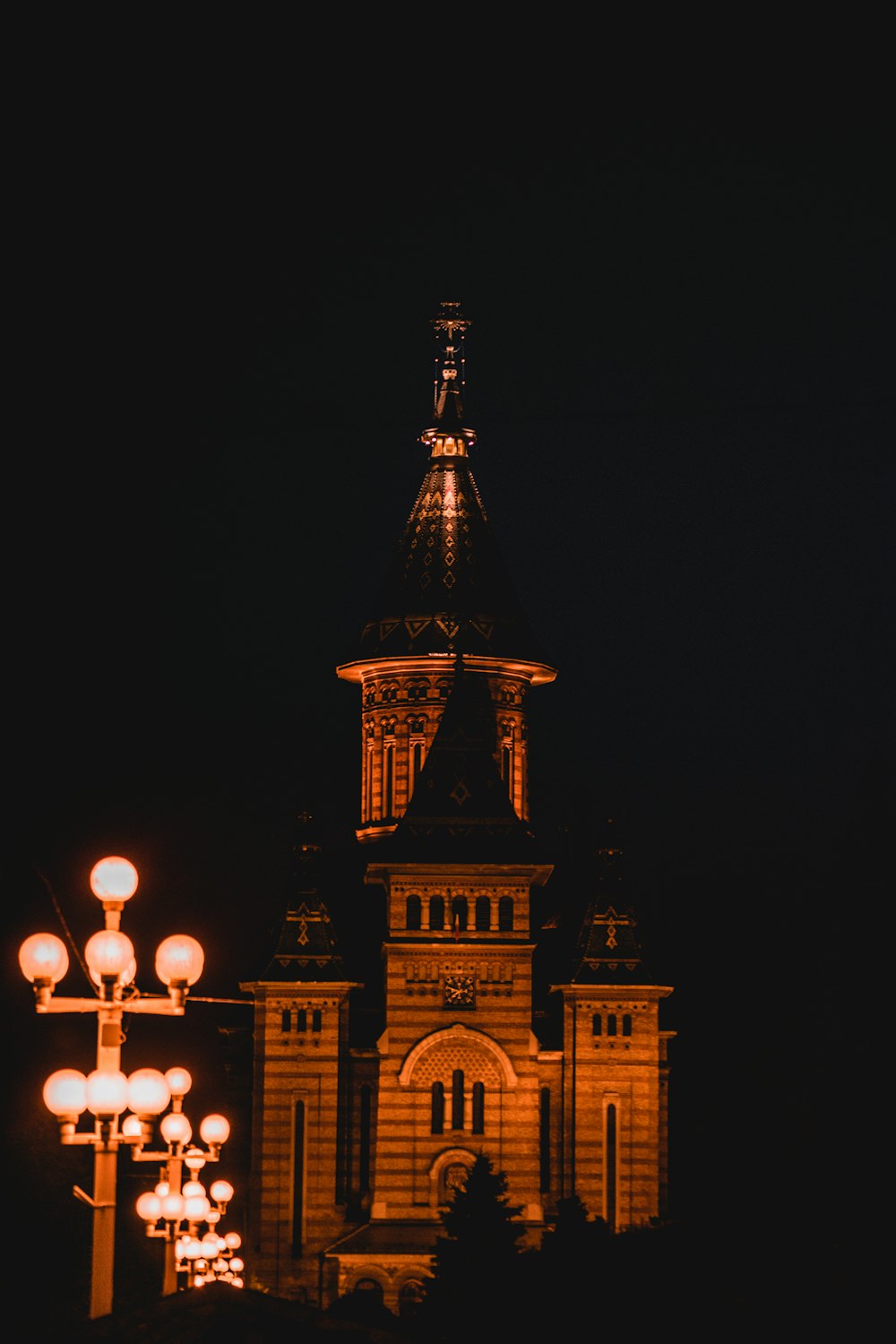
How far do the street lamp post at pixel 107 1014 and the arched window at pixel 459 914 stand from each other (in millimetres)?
33270

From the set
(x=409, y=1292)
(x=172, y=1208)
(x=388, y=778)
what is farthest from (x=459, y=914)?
(x=172, y=1208)

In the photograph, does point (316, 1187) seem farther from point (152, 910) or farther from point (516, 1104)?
point (152, 910)

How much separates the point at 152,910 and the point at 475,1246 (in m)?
26.6

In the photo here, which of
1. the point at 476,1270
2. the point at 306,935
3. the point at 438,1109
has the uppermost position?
the point at 306,935

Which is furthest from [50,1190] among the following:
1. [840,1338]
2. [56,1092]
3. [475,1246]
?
[56,1092]

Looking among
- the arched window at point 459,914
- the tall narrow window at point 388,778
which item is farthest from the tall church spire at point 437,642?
the arched window at point 459,914

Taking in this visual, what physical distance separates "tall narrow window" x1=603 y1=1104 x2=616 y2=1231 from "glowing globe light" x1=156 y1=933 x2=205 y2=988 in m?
34.4

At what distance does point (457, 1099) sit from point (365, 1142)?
8.55 ft

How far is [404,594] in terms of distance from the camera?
6162 centimetres

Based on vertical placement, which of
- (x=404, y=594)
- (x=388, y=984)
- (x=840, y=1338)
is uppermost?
(x=404, y=594)

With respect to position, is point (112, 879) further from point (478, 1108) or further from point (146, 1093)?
point (478, 1108)

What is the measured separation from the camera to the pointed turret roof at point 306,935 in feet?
174

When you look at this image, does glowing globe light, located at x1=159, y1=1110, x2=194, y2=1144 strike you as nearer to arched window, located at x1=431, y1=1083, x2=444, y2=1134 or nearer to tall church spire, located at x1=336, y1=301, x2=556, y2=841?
arched window, located at x1=431, y1=1083, x2=444, y2=1134

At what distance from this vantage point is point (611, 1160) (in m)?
52.5
